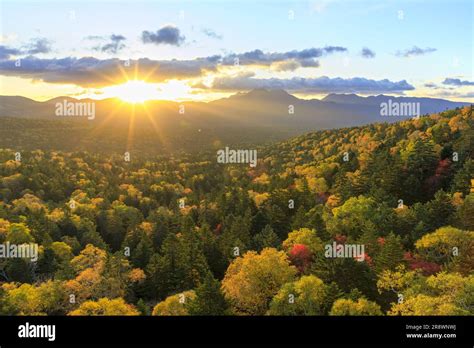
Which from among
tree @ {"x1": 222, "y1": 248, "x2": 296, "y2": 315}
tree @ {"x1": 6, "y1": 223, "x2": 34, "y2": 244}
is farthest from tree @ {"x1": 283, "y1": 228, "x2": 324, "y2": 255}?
tree @ {"x1": 6, "y1": 223, "x2": 34, "y2": 244}

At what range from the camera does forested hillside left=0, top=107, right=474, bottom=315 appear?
5144 cm

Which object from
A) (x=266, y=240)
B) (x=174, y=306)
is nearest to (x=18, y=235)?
(x=174, y=306)

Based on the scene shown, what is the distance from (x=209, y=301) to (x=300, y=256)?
74.7 feet

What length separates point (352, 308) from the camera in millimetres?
45281

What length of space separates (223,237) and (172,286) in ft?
52.7

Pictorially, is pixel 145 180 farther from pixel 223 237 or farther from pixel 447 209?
pixel 447 209

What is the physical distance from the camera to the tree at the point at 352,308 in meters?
45.3

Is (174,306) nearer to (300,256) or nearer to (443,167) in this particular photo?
(300,256)

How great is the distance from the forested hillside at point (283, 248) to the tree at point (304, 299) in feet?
0.48

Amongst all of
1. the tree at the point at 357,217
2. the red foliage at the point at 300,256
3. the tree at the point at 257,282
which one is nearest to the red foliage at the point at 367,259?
the tree at the point at 257,282

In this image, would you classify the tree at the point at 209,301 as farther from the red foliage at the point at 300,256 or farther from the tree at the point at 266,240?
the tree at the point at 266,240

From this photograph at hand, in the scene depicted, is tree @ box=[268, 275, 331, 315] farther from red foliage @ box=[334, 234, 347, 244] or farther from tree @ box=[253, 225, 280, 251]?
tree @ box=[253, 225, 280, 251]

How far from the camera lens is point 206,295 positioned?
50750 millimetres
